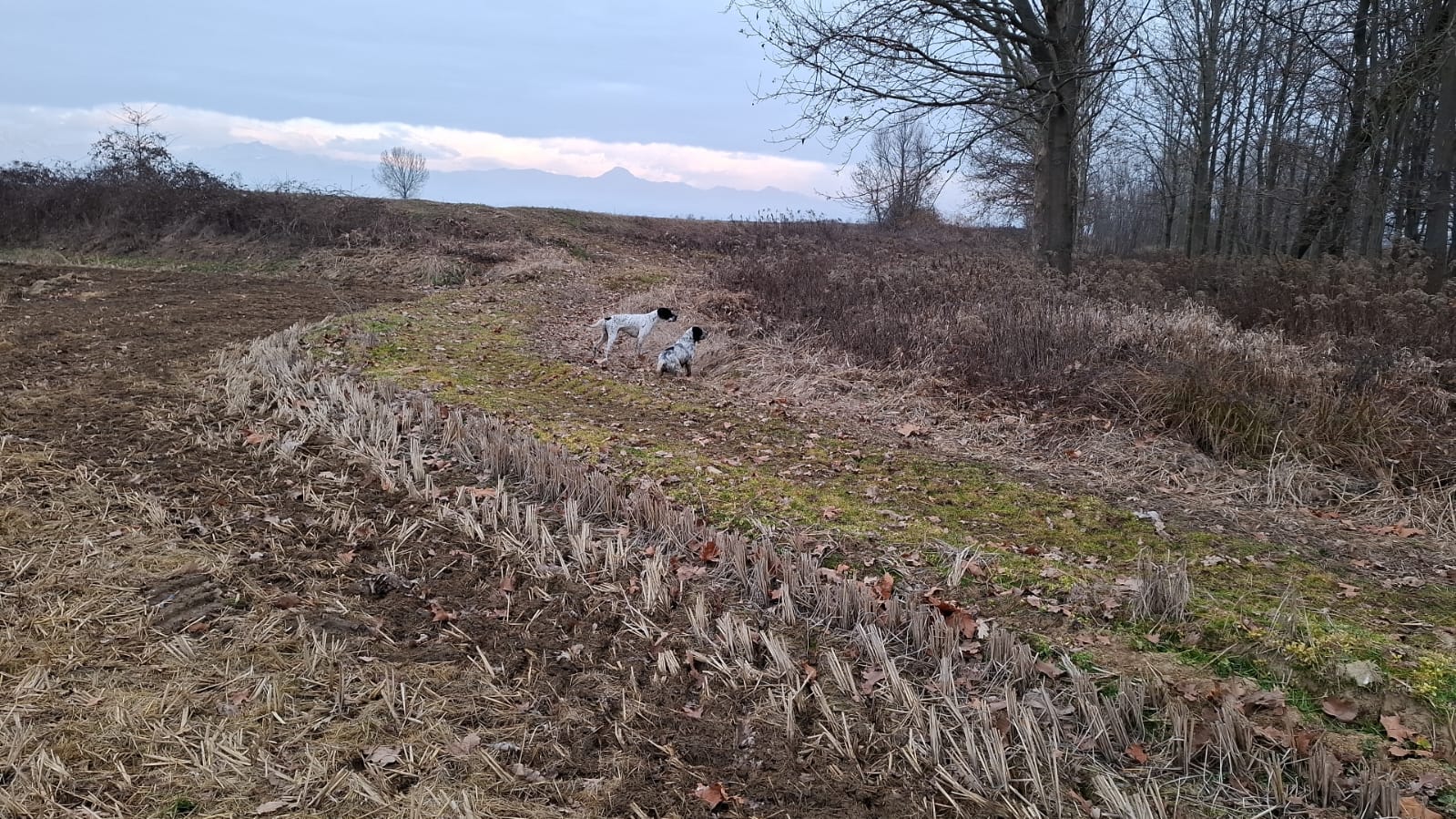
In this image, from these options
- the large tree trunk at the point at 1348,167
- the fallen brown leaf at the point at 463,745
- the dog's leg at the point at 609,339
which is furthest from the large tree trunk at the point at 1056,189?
the fallen brown leaf at the point at 463,745

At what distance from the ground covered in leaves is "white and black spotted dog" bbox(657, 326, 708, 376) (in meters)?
2.94

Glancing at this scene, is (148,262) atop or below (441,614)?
atop

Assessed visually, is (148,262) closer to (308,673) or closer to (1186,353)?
(308,673)

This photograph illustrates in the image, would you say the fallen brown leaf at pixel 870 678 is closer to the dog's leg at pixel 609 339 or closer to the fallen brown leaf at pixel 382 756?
the fallen brown leaf at pixel 382 756

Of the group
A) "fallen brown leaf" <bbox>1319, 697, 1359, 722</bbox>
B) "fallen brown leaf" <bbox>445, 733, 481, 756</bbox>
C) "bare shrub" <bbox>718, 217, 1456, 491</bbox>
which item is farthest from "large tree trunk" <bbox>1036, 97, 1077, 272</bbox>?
"fallen brown leaf" <bbox>445, 733, 481, 756</bbox>

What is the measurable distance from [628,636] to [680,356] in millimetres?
5848

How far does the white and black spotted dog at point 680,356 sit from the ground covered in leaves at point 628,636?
294 centimetres

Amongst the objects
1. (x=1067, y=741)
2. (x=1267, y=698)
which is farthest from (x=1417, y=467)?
(x=1067, y=741)

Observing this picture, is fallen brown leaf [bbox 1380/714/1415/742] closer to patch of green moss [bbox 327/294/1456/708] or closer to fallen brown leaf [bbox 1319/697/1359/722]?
fallen brown leaf [bbox 1319/697/1359/722]

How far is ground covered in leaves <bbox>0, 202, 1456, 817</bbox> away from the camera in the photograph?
2504 mm

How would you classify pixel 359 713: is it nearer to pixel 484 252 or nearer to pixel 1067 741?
pixel 1067 741

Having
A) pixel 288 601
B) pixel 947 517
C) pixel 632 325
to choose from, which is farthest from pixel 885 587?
pixel 632 325

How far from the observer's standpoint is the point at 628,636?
3359 mm

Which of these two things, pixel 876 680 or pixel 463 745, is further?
pixel 876 680
